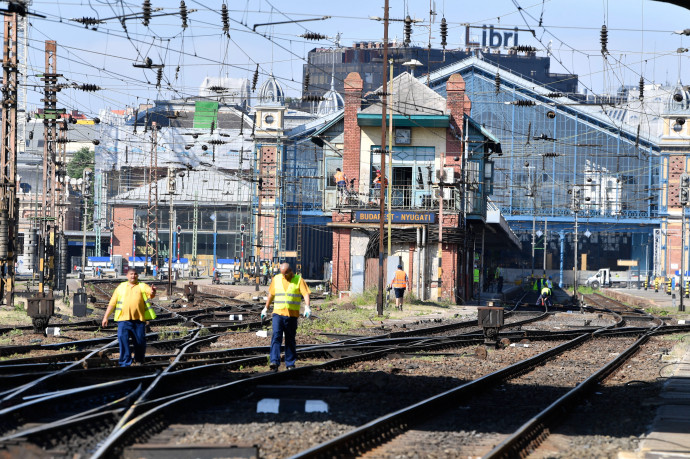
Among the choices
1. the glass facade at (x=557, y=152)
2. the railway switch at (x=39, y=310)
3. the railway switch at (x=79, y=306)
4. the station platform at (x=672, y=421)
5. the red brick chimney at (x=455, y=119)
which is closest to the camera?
the station platform at (x=672, y=421)

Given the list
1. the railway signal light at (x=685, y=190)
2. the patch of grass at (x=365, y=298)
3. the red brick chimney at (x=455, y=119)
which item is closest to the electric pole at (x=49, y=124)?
the patch of grass at (x=365, y=298)

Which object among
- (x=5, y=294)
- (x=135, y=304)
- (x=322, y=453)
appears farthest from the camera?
(x=5, y=294)

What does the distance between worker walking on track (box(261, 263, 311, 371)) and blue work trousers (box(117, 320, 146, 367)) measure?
195cm

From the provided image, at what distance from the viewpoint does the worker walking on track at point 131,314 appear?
14.4 m

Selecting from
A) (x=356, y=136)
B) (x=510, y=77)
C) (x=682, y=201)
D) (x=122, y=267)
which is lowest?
(x=122, y=267)

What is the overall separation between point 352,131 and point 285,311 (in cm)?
3053

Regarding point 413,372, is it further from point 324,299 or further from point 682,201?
point 682,201

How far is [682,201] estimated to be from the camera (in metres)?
42.9

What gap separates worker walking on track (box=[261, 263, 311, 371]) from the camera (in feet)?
46.1

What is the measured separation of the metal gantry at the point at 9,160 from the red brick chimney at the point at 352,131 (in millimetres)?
16046

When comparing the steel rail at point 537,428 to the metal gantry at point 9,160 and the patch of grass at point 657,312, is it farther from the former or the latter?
the patch of grass at point 657,312

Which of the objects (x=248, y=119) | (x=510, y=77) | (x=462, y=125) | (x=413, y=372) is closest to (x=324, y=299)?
(x=462, y=125)

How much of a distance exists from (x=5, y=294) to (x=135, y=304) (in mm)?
20578

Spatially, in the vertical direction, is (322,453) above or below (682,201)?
below
